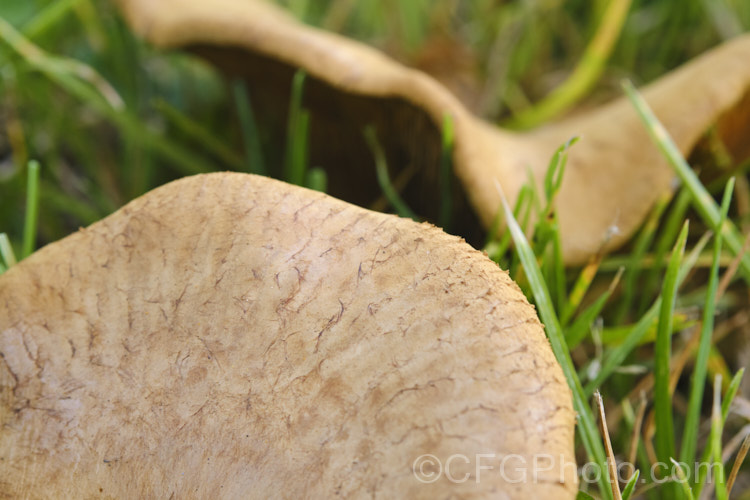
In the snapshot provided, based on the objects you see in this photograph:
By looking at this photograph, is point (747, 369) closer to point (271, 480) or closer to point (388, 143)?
point (388, 143)

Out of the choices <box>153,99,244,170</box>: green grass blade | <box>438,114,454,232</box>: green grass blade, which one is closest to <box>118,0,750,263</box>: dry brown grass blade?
<box>438,114,454,232</box>: green grass blade

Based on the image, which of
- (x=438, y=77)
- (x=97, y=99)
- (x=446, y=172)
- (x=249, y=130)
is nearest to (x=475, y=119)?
(x=446, y=172)

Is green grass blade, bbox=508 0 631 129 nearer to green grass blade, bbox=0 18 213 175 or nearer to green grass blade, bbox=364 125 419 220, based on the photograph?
green grass blade, bbox=364 125 419 220

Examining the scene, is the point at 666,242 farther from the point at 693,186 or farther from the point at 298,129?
the point at 298,129

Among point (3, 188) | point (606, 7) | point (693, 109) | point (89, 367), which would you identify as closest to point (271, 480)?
point (89, 367)

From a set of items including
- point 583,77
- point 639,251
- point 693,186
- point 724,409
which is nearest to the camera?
point 724,409
